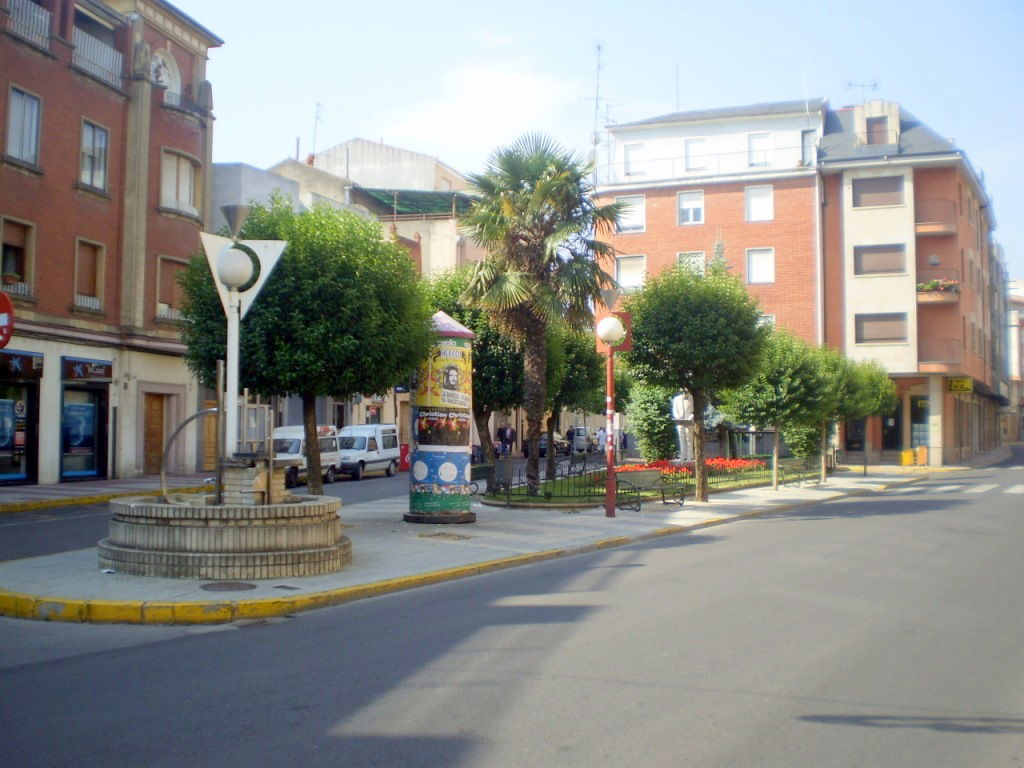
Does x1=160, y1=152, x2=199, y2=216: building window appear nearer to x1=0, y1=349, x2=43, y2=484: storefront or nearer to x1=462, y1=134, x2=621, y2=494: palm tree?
x1=0, y1=349, x2=43, y2=484: storefront

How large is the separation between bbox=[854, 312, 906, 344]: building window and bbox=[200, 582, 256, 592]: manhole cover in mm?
38746

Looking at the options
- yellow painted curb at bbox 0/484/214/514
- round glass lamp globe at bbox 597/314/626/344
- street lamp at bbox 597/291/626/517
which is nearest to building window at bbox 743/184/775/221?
street lamp at bbox 597/291/626/517

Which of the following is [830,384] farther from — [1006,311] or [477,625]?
[1006,311]

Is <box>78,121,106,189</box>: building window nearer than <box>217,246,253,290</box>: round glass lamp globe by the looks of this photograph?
No

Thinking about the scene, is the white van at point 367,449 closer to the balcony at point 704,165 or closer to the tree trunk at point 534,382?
the tree trunk at point 534,382

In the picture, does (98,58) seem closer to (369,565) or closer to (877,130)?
(369,565)

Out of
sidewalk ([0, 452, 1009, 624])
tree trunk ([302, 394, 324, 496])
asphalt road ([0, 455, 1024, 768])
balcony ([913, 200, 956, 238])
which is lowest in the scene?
asphalt road ([0, 455, 1024, 768])

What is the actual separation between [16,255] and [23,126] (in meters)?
3.25

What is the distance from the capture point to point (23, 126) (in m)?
24.1

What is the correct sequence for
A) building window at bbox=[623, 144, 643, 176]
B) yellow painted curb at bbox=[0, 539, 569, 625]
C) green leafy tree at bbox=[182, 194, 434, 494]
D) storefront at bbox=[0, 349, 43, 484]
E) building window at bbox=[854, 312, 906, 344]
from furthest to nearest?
building window at bbox=[623, 144, 643, 176], building window at bbox=[854, 312, 906, 344], storefront at bbox=[0, 349, 43, 484], green leafy tree at bbox=[182, 194, 434, 494], yellow painted curb at bbox=[0, 539, 569, 625]

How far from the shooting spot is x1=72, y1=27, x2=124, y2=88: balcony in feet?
85.9

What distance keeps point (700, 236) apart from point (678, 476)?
921 inches

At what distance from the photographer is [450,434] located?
1596 centimetres

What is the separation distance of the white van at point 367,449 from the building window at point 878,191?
2501 cm
